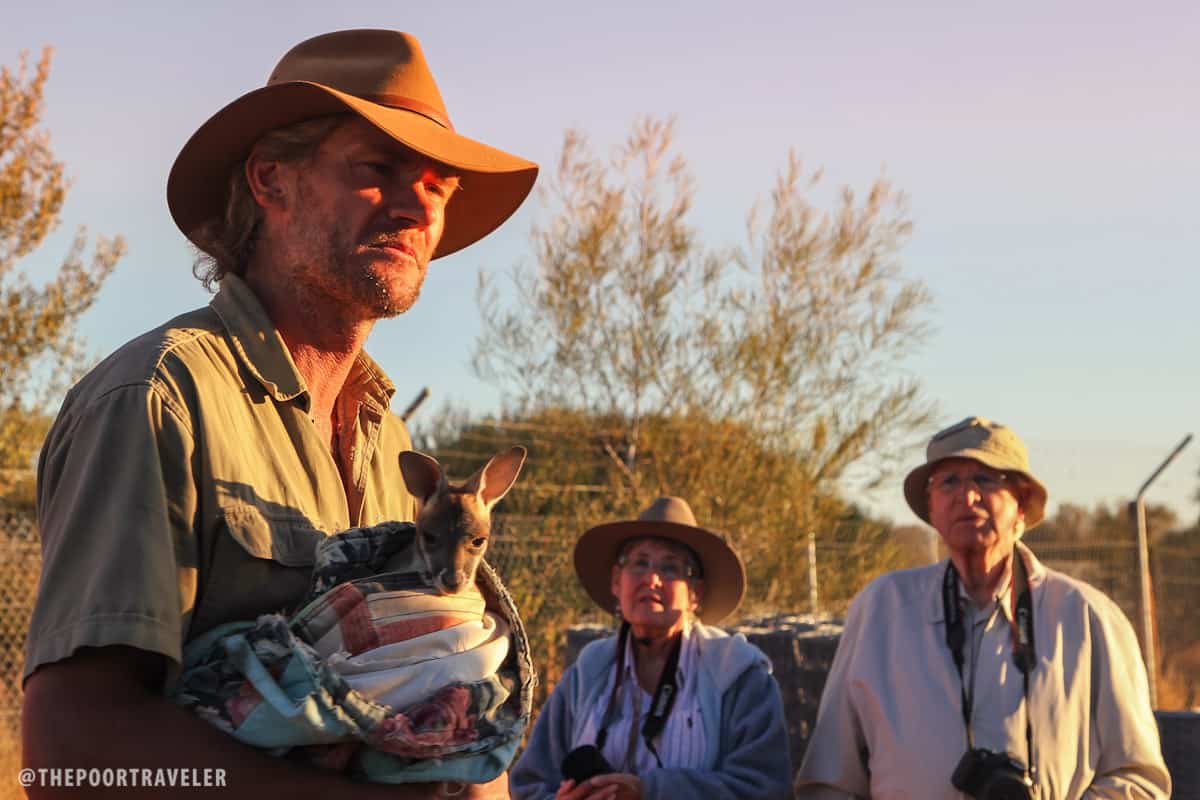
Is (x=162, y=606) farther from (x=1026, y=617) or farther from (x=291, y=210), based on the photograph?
(x=1026, y=617)

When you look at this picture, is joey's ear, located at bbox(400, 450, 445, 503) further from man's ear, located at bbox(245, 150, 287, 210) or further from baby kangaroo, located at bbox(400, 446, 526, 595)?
man's ear, located at bbox(245, 150, 287, 210)

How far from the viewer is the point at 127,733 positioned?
1884 millimetres

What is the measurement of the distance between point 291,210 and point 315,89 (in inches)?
10.1

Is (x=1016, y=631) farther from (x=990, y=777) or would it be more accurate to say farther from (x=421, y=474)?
(x=421, y=474)

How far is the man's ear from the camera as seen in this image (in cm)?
263

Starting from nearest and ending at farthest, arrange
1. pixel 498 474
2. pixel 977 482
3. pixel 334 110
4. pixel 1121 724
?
pixel 334 110 < pixel 498 474 < pixel 1121 724 < pixel 977 482

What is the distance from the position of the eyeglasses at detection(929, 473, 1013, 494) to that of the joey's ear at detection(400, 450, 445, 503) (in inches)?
139

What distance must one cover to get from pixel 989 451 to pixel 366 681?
4237mm

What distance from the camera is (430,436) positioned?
1311cm

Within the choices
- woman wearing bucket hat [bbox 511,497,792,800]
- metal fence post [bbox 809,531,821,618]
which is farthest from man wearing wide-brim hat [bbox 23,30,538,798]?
metal fence post [bbox 809,531,821,618]

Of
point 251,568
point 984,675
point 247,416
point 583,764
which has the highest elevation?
point 247,416

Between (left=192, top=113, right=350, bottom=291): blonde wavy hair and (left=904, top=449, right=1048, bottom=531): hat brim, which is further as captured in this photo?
(left=904, top=449, right=1048, bottom=531): hat brim

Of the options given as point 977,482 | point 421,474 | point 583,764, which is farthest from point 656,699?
point 421,474

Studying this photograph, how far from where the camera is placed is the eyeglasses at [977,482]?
570 cm
